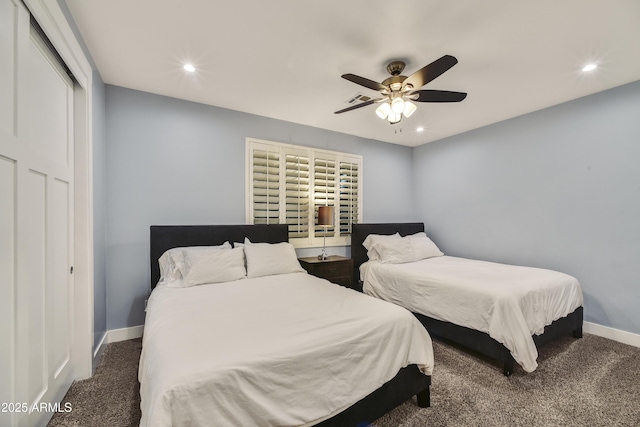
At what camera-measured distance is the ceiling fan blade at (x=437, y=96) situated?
2.18 metres

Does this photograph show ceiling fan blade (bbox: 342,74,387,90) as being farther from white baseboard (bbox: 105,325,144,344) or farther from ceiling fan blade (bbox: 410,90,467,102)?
white baseboard (bbox: 105,325,144,344)

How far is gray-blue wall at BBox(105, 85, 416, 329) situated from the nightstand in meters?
1.07

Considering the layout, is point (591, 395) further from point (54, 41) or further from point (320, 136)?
point (54, 41)

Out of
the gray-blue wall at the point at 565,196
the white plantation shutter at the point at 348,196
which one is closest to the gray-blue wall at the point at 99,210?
the white plantation shutter at the point at 348,196

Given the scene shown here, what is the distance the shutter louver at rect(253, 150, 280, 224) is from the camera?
3535 mm

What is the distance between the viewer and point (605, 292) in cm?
289

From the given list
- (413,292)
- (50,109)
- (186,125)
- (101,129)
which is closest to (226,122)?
(186,125)

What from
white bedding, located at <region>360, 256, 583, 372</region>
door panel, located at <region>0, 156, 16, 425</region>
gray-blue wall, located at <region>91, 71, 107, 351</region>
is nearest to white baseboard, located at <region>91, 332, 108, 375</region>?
gray-blue wall, located at <region>91, 71, 107, 351</region>

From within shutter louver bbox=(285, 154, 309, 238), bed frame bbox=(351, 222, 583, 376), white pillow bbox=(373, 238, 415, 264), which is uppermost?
shutter louver bbox=(285, 154, 309, 238)

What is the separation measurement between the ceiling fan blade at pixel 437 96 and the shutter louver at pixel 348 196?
2.05 m

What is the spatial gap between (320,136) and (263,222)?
1.60 m

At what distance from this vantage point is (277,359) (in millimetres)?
1266

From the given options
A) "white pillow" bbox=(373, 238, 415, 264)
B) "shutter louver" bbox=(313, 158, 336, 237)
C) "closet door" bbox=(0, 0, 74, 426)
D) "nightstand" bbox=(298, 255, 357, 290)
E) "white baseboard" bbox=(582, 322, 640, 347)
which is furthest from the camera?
"shutter louver" bbox=(313, 158, 336, 237)

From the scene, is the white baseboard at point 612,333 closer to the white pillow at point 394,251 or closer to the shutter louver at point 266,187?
the white pillow at point 394,251
